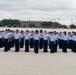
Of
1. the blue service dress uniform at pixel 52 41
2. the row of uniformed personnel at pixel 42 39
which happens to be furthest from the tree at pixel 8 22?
the blue service dress uniform at pixel 52 41

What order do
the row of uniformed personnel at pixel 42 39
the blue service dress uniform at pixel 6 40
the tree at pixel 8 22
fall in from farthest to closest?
the tree at pixel 8 22 < the blue service dress uniform at pixel 6 40 < the row of uniformed personnel at pixel 42 39

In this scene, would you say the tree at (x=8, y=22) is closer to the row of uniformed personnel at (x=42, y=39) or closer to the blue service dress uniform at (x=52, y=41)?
the row of uniformed personnel at (x=42, y=39)

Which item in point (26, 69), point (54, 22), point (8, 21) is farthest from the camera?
point (54, 22)

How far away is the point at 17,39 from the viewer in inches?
891

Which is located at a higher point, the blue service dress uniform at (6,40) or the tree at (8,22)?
the blue service dress uniform at (6,40)

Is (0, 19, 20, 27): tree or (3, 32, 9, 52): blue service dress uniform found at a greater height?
(3, 32, 9, 52): blue service dress uniform

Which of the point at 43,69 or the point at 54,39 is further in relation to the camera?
the point at 54,39

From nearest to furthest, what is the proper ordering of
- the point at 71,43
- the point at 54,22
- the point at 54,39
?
the point at 54,39 → the point at 71,43 → the point at 54,22

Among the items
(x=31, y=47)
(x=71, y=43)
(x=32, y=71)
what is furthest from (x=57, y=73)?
(x=31, y=47)

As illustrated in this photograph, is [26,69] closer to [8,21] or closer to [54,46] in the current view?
[54,46]

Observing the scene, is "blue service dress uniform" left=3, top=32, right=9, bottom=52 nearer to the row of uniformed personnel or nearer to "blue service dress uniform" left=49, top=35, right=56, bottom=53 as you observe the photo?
the row of uniformed personnel

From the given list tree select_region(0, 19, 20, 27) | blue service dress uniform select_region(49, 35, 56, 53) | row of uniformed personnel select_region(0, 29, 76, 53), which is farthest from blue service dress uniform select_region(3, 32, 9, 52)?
tree select_region(0, 19, 20, 27)

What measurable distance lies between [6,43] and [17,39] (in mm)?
831

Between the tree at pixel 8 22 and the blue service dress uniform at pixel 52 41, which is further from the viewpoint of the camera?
the tree at pixel 8 22
